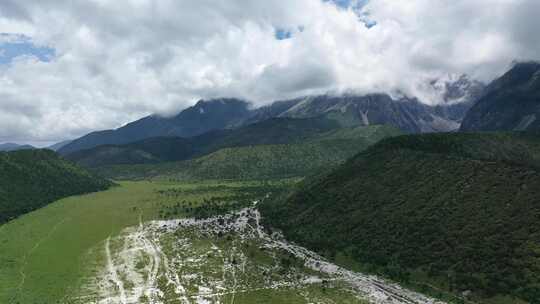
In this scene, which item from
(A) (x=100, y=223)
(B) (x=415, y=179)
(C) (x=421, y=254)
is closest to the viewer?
(C) (x=421, y=254)

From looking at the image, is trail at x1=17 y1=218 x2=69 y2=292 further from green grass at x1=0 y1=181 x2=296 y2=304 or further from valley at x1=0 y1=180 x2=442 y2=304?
valley at x1=0 y1=180 x2=442 y2=304

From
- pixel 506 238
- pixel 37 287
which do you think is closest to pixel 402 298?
pixel 506 238

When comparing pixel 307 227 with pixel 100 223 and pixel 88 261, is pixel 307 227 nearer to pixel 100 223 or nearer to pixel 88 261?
pixel 88 261

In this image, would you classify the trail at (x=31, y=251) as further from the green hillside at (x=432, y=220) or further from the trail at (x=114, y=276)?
the green hillside at (x=432, y=220)

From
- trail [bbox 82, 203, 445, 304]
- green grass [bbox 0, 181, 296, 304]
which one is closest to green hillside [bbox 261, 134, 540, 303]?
trail [bbox 82, 203, 445, 304]

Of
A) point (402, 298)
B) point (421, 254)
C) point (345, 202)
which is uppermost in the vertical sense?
point (345, 202)

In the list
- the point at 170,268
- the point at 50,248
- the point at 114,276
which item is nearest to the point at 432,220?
the point at 170,268

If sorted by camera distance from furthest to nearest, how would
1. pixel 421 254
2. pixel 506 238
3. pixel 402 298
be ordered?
pixel 421 254, pixel 506 238, pixel 402 298

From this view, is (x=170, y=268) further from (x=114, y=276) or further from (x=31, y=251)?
(x=31, y=251)
